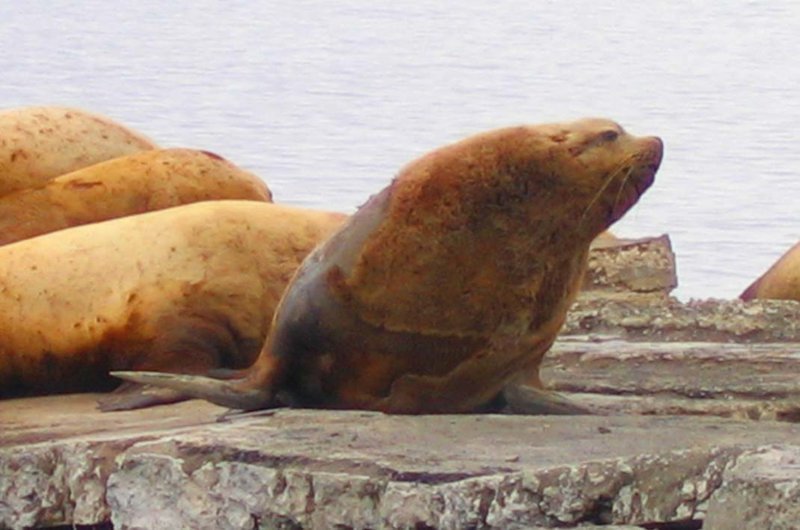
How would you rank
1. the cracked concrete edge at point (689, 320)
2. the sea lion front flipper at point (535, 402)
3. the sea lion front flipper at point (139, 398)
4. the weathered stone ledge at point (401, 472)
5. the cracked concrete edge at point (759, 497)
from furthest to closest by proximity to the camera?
the cracked concrete edge at point (689, 320), the sea lion front flipper at point (139, 398), the sea lion front flipper at point (535, 402), the weathered stone ledge at point (401, 472), the cracked concrete edge at point (759, 497)

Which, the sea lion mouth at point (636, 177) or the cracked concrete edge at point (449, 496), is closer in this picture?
the cracked concrete edge at point (449, 496)

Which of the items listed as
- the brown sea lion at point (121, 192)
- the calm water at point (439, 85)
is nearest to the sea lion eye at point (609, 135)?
the brown sea lion at point (121, 192)

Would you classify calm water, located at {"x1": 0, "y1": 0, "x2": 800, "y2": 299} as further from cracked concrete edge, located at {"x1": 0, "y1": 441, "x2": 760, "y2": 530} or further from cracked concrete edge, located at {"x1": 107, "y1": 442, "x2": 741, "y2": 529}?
cracked concrete edge, located at {"x1": 107, "y1": 442, "x2": 741, "y2": 529}

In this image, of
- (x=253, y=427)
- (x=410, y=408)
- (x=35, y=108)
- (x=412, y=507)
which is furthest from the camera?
(x=35, y=108)

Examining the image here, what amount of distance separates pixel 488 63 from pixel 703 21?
52.7 ft

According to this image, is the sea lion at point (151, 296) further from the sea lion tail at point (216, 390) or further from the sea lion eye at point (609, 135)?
the sea lion eye at point (609, 135)

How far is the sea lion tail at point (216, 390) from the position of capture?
15.5ft

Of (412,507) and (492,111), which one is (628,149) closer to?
(412,507)

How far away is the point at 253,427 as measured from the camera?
4.40 metres

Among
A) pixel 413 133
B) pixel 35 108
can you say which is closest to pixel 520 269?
pixel 35 108

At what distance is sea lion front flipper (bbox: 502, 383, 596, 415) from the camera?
475 cm

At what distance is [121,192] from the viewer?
6.38m

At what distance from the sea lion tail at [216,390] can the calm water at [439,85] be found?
20.6 feet

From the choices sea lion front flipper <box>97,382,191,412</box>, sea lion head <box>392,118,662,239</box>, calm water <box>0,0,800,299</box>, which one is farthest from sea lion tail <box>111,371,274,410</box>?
calm water <box>0,0,800,299</box>
